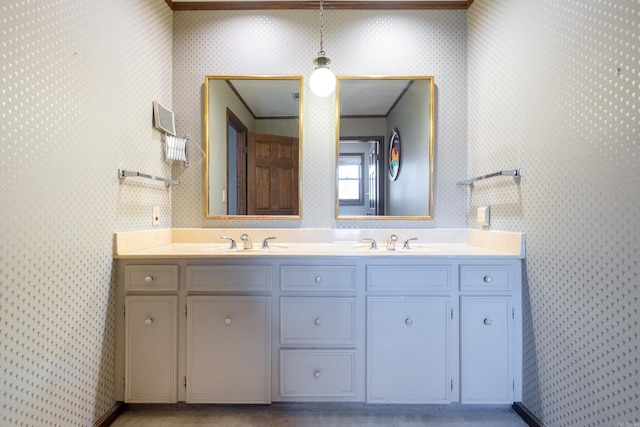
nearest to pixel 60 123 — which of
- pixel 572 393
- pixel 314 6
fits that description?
pixel 314 6

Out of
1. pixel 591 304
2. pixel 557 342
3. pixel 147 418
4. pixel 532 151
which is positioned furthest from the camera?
pixel 147 418

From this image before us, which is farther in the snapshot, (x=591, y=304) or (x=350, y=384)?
(x=350, y=384)

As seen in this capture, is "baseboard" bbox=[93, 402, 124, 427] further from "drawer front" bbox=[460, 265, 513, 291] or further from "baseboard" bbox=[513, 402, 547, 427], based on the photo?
"baseboard" bbox=[513, 402, 547, 427]

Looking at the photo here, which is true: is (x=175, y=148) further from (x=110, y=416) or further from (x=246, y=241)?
(x=110, y=416)

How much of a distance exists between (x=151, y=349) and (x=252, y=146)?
4.32ft

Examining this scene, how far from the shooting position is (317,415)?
1.69m

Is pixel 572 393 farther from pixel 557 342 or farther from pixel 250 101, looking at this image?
pixel 250 101

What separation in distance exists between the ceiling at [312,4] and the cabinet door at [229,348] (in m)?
1.87

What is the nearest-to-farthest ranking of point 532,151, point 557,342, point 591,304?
point 591,304, point 557,342, point 532,151

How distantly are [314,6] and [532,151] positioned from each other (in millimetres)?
1622

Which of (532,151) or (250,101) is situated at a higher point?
(250,101)

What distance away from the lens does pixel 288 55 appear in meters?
2.20

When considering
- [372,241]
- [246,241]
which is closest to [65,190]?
[246,241]

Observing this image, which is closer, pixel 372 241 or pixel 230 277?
pixel 230 277
